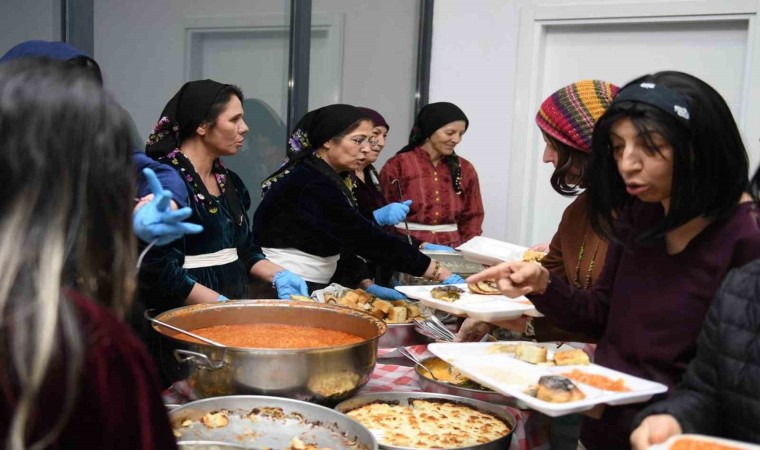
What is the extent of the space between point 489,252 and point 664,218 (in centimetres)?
136

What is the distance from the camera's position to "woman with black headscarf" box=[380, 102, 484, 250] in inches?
167

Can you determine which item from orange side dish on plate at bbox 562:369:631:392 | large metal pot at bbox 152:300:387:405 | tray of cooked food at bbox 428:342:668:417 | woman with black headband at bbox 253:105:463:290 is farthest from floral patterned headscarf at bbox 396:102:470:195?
orange side dish on plate at bbox 562:369:631:392

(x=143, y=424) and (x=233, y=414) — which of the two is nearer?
(x=143, y=424)

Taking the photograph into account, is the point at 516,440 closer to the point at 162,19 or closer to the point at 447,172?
the point at 162,19

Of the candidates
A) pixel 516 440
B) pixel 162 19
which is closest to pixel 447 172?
pixel 162 19

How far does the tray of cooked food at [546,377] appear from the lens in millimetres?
1207

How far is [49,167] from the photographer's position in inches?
28.7

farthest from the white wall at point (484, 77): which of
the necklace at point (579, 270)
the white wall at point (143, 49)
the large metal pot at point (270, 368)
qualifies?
the large metal pot at point (270, 368)

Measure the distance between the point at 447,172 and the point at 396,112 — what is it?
939 millimetres

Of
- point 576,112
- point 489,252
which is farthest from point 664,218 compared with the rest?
point 489,252

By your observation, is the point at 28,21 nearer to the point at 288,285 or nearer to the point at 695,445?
the point at 288,285

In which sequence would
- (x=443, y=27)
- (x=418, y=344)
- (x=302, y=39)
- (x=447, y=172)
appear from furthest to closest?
1. (x=443, y=27)
2. (x=447, y=172)
3. (x=302, y=39)
4. (x=418, y=344)

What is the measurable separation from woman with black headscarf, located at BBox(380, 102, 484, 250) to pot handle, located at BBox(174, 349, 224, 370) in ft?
9.31

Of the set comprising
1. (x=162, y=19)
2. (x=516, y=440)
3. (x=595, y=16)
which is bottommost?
(x=516, y=440)
